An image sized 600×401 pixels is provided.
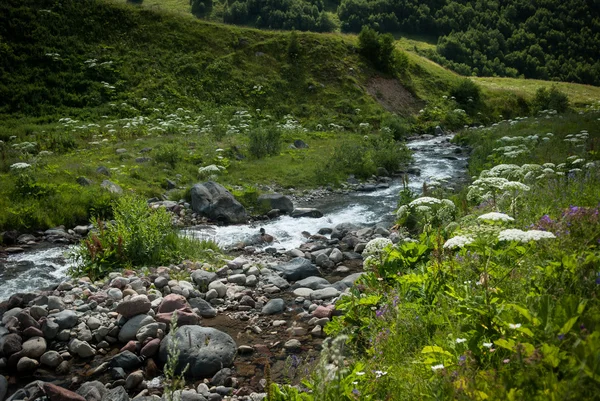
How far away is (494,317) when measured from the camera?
3.32 metres

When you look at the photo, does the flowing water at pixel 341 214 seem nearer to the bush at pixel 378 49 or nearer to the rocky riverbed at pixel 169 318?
the rocky riverbed at pixel 169 318

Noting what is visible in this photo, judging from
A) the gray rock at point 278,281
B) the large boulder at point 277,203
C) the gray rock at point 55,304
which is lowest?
the large boulder at point 277,203

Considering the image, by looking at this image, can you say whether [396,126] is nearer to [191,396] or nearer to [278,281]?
[278,281]

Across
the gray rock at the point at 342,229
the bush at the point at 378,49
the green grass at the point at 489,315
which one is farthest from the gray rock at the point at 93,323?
the bush at the point at 378,49

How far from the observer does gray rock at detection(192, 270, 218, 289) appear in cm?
882

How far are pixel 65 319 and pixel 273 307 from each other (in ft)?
11.6

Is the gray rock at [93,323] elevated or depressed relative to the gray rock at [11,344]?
depressed

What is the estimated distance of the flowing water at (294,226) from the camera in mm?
9406

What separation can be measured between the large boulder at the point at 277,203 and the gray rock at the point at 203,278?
20.0 feet

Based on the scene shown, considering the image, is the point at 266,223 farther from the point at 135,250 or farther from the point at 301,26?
the point at 301,26

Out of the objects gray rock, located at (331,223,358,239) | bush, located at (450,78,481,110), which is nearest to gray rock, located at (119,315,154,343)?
gray rock, located at (331,223,358,239)

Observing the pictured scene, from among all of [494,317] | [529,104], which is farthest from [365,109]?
[494,317]

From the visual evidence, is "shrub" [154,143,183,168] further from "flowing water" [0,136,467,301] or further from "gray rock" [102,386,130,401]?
"gray rock" [102,386,130,401]

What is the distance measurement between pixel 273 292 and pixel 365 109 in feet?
95.1
